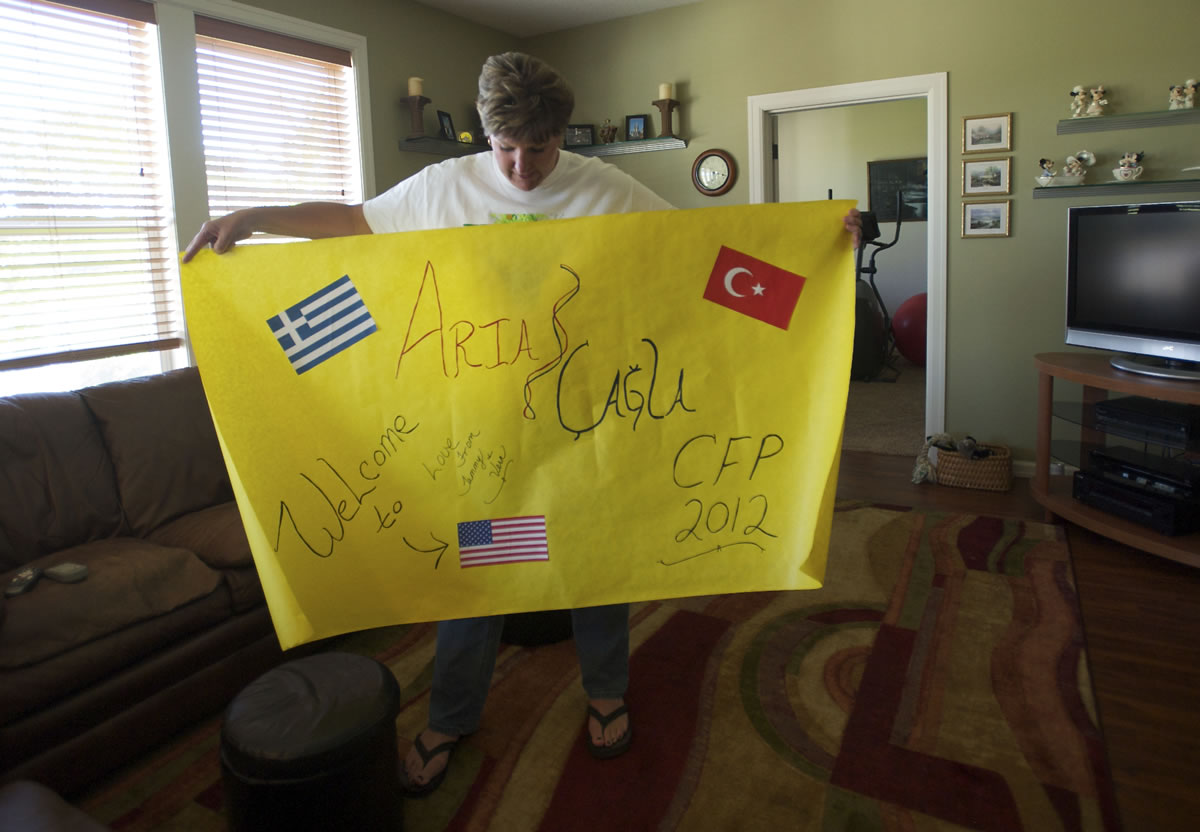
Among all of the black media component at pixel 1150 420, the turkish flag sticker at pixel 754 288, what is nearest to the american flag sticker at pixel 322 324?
the turkish flag sticker at pixel 754 288

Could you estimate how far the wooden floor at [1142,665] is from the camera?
1.70m

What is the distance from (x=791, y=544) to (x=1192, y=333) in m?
2.41

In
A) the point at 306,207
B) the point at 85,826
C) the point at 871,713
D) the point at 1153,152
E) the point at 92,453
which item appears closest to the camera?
the point at 85,826

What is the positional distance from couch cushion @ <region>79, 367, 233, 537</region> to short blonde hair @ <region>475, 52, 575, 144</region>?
1.66 m

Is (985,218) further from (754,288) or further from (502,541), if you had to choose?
(502,541)

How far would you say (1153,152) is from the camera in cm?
345

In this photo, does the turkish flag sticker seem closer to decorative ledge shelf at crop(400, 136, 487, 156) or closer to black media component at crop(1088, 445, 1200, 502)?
black media component at crop(1088, 445, 1200, 502)

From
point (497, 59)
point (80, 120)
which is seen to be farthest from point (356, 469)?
point (80, 120)

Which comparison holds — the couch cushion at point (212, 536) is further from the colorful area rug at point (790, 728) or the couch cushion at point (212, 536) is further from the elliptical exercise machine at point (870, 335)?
the elliptical exercise machine at point (870, 335)

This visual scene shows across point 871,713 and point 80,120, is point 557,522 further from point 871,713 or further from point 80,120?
point 80,120

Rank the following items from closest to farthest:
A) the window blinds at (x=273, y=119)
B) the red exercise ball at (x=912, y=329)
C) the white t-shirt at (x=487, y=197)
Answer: the white t-shirt at (x=487, y=197), the window blinds at (x=273, y=119), the red exercise ball at (x=912, y=329)

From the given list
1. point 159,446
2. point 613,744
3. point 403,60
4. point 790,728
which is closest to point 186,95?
point 403,60

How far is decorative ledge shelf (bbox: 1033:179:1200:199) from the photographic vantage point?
134 inches

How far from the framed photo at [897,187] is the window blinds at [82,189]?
5.91 meters
